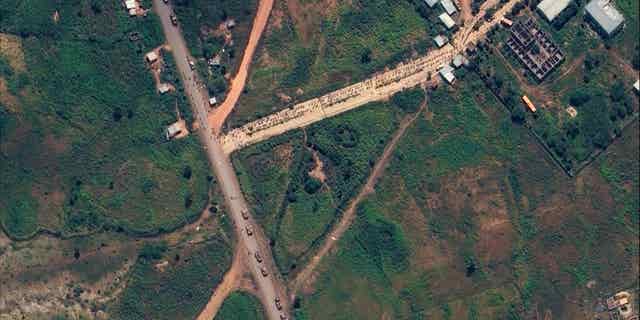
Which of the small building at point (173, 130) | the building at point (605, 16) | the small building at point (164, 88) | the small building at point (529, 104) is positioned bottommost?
the small building at point (529, 104)

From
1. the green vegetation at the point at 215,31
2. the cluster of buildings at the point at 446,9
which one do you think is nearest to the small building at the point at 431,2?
the cluster of buildings at the point at 446,9

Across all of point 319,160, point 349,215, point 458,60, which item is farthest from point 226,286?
point 458,60

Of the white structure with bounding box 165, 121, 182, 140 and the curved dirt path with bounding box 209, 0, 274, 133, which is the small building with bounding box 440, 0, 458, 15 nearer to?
the curved dirt path with bounding box 209, 0, 274, 133

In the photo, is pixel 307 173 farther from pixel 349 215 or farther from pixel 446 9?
pixel 446 9

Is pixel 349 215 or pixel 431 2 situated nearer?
pixel 349 215

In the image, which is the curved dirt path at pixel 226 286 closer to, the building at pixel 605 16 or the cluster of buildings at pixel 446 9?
the cluster of buildings at pixel 446 9

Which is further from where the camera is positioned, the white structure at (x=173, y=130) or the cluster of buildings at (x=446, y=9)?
the cluster of buildings at (x=446, y=9)

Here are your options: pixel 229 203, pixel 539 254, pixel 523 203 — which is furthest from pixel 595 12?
pixel 229 203

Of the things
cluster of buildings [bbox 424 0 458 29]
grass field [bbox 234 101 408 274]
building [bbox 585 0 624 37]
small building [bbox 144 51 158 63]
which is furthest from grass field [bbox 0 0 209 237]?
building [bbox 585 0 624 37]
